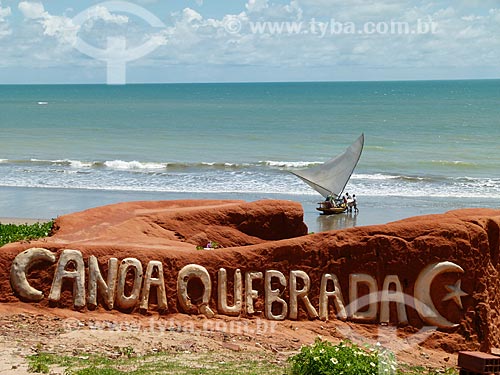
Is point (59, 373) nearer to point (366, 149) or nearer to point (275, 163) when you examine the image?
point (275, 163)

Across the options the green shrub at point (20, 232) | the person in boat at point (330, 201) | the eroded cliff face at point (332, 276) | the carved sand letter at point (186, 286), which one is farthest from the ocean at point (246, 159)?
the carved sand letter at point (186, 286)

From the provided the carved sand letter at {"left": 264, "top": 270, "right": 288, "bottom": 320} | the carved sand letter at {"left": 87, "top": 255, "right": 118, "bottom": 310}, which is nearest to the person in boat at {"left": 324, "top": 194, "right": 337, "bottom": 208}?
the carved sand letter at {"left": 264, "top": 270, "right": 288, "bottom": 320}

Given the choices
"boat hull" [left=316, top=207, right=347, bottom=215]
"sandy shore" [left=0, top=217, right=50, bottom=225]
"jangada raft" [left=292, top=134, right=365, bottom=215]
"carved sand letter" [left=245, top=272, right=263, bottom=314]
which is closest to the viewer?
"carved sand letter" [left=245, top=272, right=263, bottom=314]

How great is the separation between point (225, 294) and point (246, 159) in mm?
36956

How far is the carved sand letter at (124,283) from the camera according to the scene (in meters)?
16.0

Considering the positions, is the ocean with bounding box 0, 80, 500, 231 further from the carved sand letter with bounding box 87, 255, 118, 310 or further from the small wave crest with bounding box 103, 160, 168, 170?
the carved sand letter with bounding box 87, 255, 118, 310

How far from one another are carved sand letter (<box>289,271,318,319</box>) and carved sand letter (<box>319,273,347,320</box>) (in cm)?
17

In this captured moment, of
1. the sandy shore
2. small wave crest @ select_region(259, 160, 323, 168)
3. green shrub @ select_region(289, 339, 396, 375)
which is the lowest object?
the sandy shore

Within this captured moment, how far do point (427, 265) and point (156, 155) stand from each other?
40791 mm

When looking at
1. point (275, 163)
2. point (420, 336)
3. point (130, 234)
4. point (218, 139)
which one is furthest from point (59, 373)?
point (218, 139)

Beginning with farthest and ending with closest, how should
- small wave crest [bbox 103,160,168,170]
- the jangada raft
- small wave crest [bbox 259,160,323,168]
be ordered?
small wave crest [bbox 259,160,323,168]
small wave crest [bbox 103,160,168,170]
the jangada raft

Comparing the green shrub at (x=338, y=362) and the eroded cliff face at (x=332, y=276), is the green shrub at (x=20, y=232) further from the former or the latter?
the green shrub at (x=338, y=362)

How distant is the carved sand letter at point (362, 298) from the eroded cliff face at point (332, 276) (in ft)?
0.06

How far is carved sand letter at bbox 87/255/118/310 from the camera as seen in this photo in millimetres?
16047
